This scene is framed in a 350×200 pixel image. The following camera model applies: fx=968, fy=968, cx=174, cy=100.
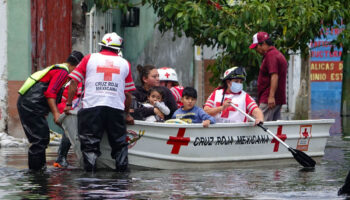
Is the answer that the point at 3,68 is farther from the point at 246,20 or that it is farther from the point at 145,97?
the point at 145,97

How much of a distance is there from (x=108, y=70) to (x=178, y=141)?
1352mm

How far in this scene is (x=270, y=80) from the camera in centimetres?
1410

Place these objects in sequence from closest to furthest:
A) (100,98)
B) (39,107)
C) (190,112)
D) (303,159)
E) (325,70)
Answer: (100,98) → (39,107) → (190,112) → (303,159) → (325,70)

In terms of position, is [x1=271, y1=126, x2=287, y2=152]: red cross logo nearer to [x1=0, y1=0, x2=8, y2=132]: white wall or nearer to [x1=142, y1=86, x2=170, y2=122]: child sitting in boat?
[x1=142, y1=86, x2=170, y2=122]: child sitting in boat

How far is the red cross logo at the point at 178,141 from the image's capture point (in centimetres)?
1241

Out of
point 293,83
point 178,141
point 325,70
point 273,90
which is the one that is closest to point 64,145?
point 178,141

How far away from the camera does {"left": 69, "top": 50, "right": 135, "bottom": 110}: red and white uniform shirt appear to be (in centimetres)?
1196

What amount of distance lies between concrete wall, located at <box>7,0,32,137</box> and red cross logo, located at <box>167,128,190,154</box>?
539 cm

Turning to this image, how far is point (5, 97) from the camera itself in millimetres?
17203

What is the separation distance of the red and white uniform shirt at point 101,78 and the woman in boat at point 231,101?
1.64 metres

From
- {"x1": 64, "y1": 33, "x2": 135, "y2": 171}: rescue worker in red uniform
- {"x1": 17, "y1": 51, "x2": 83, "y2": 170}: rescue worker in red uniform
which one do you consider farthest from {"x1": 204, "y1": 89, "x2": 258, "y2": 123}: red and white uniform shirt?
{"x1": 17, "y1": 51, "x2": 83, "y2": 170}: rescue worker in red uniform

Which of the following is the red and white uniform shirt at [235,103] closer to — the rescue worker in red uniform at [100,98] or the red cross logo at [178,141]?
the red cross logo at [178,141]

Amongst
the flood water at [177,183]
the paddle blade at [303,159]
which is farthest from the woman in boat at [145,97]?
the paddle blade at [303,159]

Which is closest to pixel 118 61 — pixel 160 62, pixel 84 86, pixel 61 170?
pixel 84 86
